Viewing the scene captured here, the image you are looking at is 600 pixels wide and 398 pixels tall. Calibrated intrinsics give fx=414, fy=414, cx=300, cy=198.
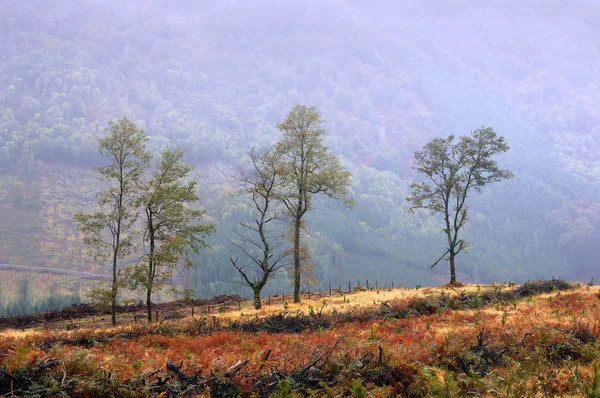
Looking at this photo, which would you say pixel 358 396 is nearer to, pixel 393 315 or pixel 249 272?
pixel 393 315

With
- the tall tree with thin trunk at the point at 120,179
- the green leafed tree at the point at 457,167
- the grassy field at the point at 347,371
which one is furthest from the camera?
the green leafed tree at the point at 457,167

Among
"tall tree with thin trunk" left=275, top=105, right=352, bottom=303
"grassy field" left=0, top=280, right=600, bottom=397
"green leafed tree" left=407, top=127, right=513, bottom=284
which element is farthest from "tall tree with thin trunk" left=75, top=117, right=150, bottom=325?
"green leafed tree" left=407, top=127, right=513, bottom=284

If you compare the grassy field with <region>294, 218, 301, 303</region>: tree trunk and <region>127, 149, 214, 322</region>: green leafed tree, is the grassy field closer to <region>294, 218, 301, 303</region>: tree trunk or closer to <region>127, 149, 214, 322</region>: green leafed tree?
<region>127, 149, 214, 322</region>: green leafed tree

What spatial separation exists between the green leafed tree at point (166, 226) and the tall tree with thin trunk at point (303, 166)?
928cm

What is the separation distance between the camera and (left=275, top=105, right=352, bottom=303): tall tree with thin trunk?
40031 millimetres

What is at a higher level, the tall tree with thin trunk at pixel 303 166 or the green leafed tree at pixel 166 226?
the tall tree with thin trunk at pixel 303 166

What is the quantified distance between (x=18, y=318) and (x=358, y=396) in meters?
46.6

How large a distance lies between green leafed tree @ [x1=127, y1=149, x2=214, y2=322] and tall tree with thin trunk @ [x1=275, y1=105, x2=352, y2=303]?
30.4ft

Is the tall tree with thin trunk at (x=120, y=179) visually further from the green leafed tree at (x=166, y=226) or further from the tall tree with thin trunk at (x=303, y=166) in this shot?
the tall tree with thin trunk at (x=303, y=166)

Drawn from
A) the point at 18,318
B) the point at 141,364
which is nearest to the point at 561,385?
the point at 141,364

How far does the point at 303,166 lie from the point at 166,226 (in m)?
14.7

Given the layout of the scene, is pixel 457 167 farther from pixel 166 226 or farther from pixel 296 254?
pixel 166 226

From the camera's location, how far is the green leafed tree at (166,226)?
32406mm

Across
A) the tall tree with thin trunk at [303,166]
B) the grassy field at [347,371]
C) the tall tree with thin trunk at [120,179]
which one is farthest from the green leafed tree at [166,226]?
the grassy field at [347,371]
